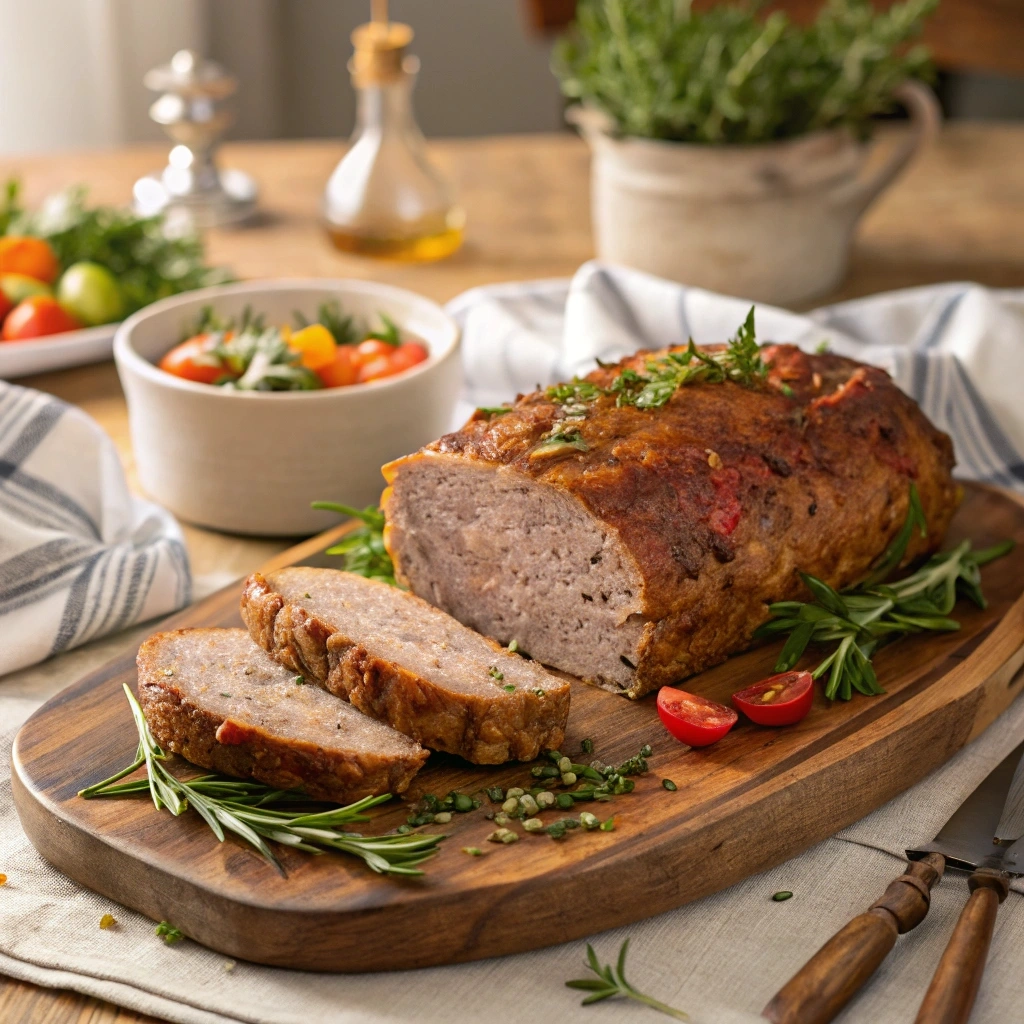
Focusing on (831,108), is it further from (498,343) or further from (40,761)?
(40,761)

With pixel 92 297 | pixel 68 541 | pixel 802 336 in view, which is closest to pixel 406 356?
pixel 68 541

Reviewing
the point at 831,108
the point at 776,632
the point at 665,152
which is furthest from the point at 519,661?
the point at 831,108

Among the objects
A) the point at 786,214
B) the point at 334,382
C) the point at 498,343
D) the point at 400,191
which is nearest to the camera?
the point at 334,382

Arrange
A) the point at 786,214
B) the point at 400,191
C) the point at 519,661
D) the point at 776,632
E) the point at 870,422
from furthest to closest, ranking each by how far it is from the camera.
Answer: the point at 400,191 → the point at 786,214 → the point at 870,422 → the point at 776,632 → the point at 519,661

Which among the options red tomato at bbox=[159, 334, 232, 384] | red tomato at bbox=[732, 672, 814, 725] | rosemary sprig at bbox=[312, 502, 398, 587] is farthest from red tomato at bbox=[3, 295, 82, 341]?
red tomato at bbox=[732, 672, 814, 725]

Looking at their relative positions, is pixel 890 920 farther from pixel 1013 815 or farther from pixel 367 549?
pixel 367 549

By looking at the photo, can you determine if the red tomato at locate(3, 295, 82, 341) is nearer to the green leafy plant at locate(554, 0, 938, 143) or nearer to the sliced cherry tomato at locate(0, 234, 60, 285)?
the sliced cherry tomato at locate(0, 234, 60, 285)
